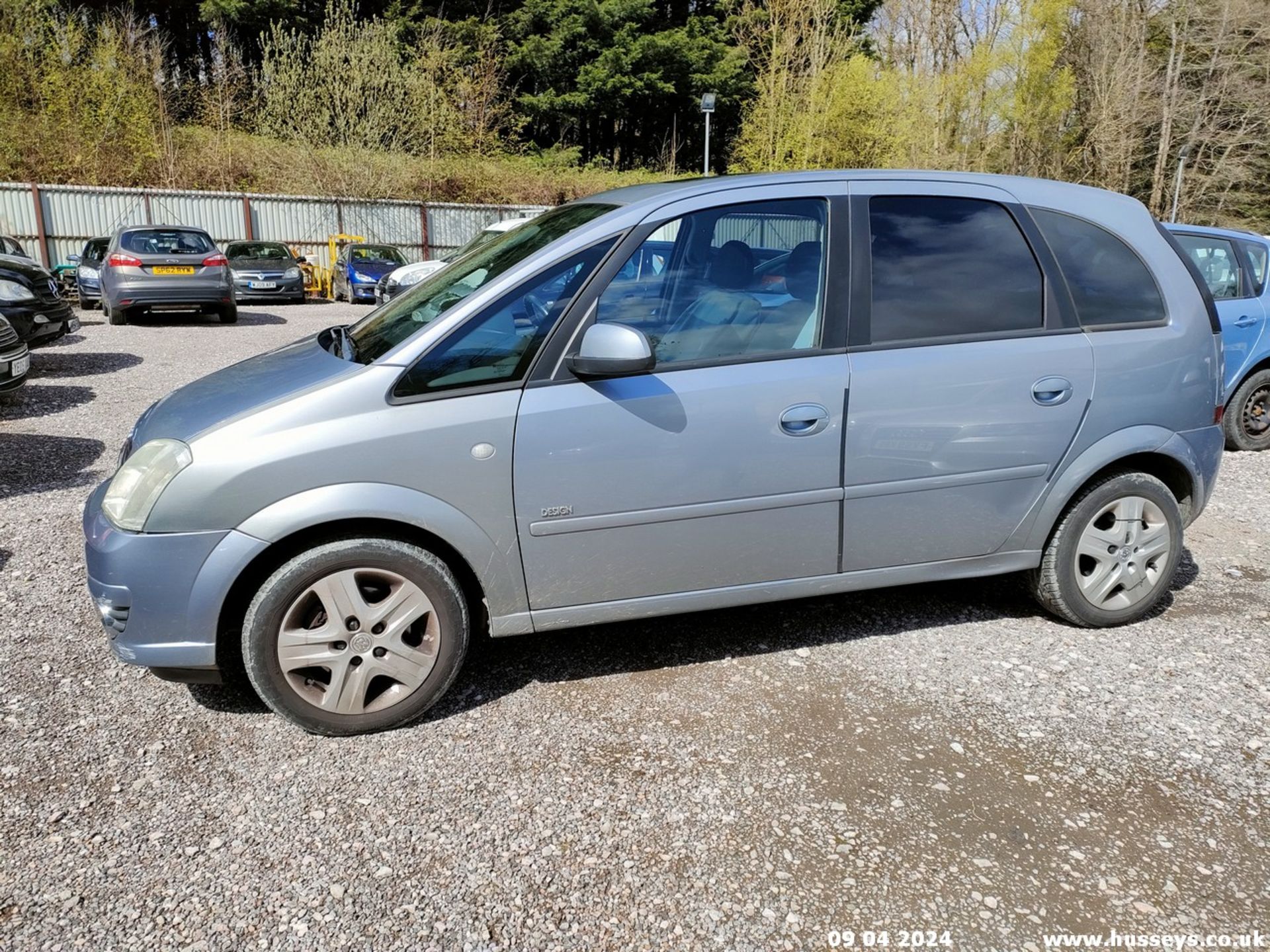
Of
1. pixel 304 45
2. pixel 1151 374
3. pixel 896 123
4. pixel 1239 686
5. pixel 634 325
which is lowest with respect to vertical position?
pixel 1239 686

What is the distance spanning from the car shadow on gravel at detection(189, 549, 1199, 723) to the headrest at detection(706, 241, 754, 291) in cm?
152

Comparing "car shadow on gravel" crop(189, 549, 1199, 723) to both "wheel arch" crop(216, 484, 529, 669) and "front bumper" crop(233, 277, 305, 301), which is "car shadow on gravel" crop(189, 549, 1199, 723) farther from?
"front bumper" crop(233, 277, 305, 301)

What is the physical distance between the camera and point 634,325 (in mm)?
3357

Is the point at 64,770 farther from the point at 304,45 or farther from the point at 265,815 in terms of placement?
the point at 304,45

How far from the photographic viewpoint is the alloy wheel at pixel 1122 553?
13.1ft

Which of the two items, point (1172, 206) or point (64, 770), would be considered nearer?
point (64, 770)

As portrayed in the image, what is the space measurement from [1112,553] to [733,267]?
208cm

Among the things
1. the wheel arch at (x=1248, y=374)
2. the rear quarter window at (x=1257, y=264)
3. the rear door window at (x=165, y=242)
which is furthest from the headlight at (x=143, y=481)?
the rear door window at (x=165, y=242)

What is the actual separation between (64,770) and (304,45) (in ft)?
127

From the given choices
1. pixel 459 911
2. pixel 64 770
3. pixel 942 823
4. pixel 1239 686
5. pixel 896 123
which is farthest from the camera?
pixel 896 123

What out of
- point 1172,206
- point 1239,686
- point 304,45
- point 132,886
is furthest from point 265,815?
point 304,45

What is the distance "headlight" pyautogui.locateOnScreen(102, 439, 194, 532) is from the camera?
299 cm

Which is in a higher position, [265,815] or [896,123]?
[896,123]

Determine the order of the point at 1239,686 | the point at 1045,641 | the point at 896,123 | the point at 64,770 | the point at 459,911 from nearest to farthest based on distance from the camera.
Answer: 1. the point at 459,911
2. the point at 64,770
3. the point at 1239,686
4. the point at 1045,641
5. the point at 896,123
